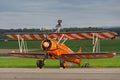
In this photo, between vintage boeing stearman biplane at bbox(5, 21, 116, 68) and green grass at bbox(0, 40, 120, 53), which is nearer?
vintage boeing stearman biplane at bbox(5, 21, 116, 68)

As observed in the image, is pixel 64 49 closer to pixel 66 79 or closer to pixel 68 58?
pixel 68 58

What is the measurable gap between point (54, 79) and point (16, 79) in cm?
139

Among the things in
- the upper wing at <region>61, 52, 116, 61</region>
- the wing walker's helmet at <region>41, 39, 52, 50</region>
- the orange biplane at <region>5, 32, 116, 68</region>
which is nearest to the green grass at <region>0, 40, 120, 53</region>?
the orange biplane at <region>5, 32, 116, 68</region>

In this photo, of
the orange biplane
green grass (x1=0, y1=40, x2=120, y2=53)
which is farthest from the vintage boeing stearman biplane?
green grass (x1=0, y1=40, x2=120, y2=53)

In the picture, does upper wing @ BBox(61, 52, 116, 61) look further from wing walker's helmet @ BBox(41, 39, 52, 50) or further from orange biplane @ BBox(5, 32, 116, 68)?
wing walker's helmet @ BBox(41, 39, 52, 50)

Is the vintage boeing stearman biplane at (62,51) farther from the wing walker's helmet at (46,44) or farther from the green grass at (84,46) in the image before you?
the green grass at (84,46)

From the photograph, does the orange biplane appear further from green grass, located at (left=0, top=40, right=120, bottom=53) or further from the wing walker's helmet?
green grass, located at (left=0, top=40, right=120, bottom=53)

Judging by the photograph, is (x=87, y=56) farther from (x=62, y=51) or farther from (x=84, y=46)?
(x=84, y=46)

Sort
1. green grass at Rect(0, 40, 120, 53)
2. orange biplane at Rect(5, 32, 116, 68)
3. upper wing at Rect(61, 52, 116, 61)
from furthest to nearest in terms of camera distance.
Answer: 1. green grass at Rect(0, 40, 120, 53)
2. orange biplane at Rect(5, 32, 116, 68)
3. upper wing at Rect(61, 52, 116, 61)

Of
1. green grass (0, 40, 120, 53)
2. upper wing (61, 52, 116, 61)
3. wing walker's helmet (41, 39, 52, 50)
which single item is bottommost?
green grass (0, 40, 120, 53)

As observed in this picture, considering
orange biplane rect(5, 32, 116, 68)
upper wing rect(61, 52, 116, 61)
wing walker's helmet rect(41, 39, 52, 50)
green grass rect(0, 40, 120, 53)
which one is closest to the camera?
upper wing rect(61, 52, 116, 61)

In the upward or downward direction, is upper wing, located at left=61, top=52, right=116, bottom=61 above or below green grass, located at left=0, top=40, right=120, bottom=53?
above

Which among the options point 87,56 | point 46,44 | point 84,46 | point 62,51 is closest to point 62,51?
point 62,51

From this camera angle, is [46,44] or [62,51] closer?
[46,44]
